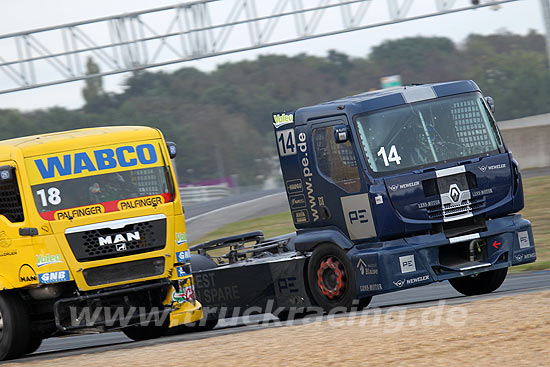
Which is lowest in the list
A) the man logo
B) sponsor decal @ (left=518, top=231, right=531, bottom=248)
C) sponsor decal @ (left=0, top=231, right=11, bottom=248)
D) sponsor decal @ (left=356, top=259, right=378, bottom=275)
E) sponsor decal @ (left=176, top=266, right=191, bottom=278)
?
sponsor decal @ (left=518, top=231, right=531, bottom=248)

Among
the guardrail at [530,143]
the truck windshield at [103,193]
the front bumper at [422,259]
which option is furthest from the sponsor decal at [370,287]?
the guardrail at [530,143]

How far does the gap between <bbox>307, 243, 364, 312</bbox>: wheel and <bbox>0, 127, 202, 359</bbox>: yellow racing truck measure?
157cm

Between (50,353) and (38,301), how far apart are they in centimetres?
85

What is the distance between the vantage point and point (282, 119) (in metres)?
13.4

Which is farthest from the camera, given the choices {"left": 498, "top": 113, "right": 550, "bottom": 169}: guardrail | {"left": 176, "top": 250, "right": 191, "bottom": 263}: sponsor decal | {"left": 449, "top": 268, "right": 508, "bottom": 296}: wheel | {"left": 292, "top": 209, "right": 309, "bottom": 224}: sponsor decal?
{"left": 498, "top": 113, "right": 550, "bottom": 169}: guardrail

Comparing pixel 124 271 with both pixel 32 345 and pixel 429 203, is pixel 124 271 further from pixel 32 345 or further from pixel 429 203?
pixel 429 203

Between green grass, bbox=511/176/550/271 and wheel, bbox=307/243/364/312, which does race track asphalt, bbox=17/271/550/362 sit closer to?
wheel, bbox=307/243/364/312

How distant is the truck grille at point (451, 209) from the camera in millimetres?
12328

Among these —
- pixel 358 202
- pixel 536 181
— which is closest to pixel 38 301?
pixel 358 202

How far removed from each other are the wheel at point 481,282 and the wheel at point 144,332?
402 cm

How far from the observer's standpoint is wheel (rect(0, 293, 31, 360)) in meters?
11.8

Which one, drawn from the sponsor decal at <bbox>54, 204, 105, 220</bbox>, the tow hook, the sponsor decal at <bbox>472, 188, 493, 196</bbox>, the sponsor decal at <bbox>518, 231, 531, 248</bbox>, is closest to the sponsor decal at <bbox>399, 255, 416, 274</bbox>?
the tow hook

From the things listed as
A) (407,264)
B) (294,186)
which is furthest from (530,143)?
(407,264)

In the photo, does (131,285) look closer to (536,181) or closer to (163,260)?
(163,260)
